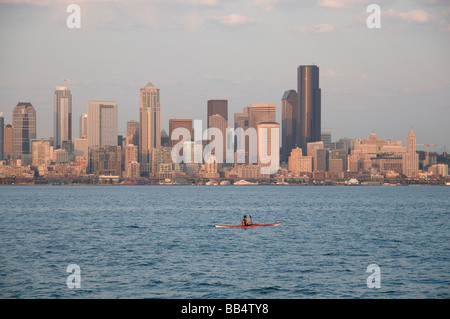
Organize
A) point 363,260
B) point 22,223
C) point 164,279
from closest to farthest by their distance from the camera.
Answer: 1. point 164,279
2. point 363,260
3. point 22,223

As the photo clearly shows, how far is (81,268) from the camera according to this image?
46562 mm

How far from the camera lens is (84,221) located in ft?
307

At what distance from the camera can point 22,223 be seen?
300 ft

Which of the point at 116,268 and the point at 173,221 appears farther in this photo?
the point at 173,221

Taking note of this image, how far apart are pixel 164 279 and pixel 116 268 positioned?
20.2ft
